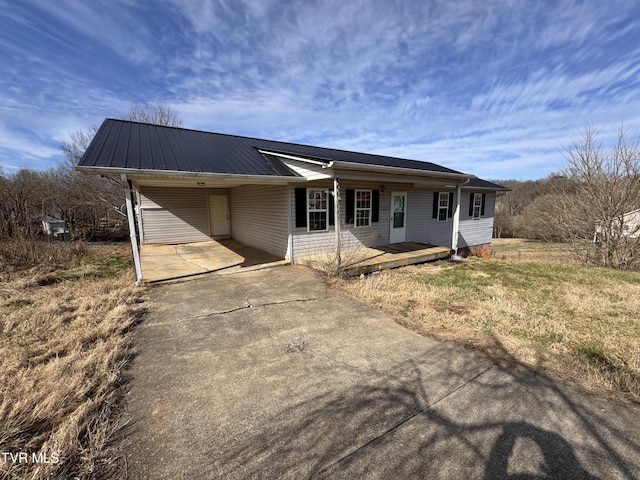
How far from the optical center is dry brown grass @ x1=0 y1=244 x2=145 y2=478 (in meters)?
1.95

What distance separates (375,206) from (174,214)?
27.7 feet

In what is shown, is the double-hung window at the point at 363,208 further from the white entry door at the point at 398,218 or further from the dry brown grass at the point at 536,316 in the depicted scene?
the dry brown grass at the point at 536,316

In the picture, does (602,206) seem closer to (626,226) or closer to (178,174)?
(626,226)

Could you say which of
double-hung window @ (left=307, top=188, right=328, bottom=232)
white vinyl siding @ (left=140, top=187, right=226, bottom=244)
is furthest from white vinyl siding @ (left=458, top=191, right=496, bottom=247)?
white vinyl siding @ (left=140, top=187, right=226, bottom=244)

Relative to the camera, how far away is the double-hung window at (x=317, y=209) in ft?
27.8

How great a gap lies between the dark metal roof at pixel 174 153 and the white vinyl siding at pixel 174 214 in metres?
3.04

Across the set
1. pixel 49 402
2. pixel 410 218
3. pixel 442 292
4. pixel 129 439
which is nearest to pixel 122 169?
pixel 49 402

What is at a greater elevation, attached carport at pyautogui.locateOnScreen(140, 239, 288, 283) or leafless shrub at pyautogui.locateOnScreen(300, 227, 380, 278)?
leafless shrub at pyautogui.locateOnScreen(300, 227, 380, 278)

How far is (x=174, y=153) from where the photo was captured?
722 cm

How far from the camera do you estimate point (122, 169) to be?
17.6 ft

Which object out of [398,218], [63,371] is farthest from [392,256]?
[63,371]

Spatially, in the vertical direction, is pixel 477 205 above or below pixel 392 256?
above

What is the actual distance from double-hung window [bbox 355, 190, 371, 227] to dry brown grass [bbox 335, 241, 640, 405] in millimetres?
3068

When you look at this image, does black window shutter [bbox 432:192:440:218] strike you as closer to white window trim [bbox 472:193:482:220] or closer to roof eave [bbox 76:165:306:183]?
white window trim [bbox 472:193:482:220]
